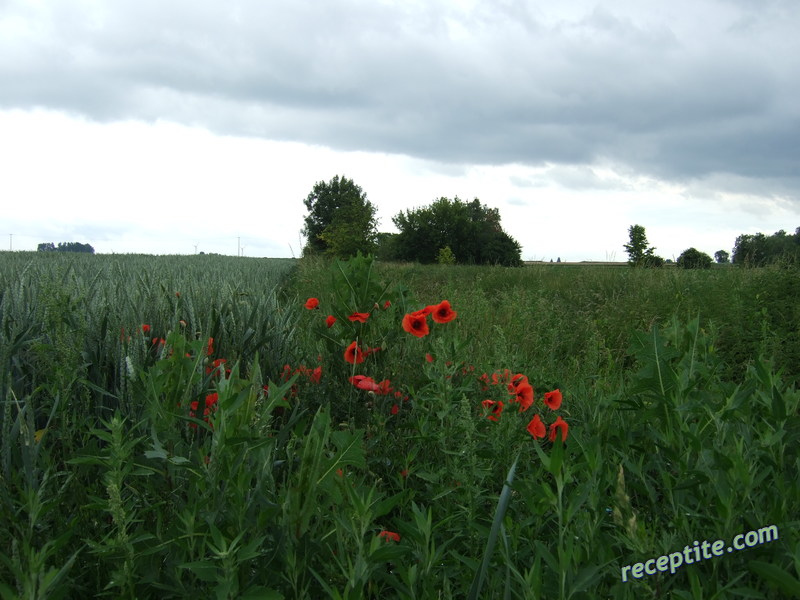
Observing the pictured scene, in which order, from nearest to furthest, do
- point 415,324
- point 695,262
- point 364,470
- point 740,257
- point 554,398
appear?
point 364,470
point 554,398
point 415,324
point 740,257
point 695,262

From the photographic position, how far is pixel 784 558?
1358 mm

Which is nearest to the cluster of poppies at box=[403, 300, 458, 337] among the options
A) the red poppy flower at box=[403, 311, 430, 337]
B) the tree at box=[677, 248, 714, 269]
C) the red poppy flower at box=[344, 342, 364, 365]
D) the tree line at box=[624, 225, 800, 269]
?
the red poppy flower at box=[403, 311, 430, 337]

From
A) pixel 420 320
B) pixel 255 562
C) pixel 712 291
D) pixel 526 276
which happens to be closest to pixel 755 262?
pixel 712 291

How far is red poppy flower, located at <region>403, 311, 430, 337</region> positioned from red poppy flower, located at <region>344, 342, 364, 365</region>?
27 cm

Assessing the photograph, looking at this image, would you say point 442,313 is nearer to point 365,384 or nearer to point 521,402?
point 365,384

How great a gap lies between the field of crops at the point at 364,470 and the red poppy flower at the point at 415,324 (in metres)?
0.01

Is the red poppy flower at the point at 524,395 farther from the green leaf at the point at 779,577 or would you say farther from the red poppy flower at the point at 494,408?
the green leaf at the point at 779,577

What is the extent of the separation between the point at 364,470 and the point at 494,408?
0.54 meters

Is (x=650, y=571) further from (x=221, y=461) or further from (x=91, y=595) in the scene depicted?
(x=91, y=595)

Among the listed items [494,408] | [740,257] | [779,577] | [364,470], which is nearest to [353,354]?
[364,470]

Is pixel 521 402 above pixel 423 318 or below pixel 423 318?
below

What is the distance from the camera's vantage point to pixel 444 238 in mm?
60938

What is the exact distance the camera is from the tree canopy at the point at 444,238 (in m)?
60.4

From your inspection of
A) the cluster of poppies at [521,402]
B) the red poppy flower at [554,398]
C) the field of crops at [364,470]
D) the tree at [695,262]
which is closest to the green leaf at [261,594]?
the field of crops at [364,470]
